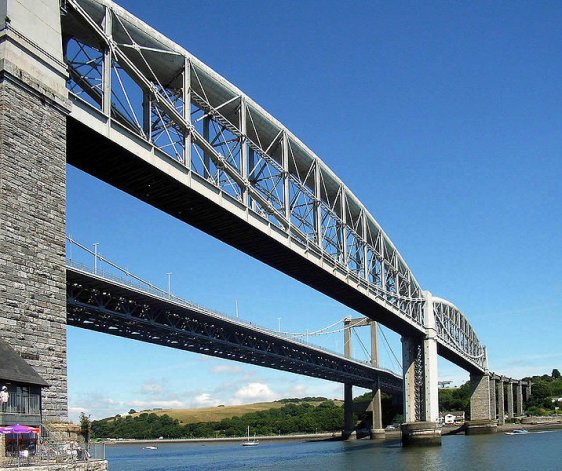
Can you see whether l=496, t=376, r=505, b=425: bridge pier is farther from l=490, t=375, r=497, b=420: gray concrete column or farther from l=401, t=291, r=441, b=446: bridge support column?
l=401, t=291, r=441, b=446: bridge support column

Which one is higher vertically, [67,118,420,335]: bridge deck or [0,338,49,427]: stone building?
[67,118,420,335]: bridge deck

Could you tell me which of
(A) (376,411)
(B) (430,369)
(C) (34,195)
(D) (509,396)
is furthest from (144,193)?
(D) (509,396)

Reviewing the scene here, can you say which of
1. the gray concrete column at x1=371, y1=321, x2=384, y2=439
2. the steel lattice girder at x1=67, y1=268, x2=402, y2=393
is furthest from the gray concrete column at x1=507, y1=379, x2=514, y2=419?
the steel lattice girder at x1=67, y1=268, x2=402, y2=393

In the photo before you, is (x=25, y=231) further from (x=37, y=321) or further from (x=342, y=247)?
(x=342, y=247)

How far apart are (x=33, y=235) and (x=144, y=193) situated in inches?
600

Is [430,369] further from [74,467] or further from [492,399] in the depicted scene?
[492,399]

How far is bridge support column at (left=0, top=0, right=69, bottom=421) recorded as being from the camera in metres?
26.1

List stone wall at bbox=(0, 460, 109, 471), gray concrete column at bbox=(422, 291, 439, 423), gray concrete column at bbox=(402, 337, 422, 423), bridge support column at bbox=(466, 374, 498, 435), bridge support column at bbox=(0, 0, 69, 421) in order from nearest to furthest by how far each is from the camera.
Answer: stone wall at bbox=(0, 460, 109, 471) → bridge support column at bbox=(0, 0, 69, 421) → gray concrete column at bbox=(422, 291, 439, 423) → gray concrete column at bbox=(402, 337, 422, 423) → bridge support column at bbox=(466, 374, 498, 435)

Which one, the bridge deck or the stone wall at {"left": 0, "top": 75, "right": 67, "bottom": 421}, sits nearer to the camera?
the stone wall at {"left": 0, "top": 75, "right": 67, "bottom": 421}

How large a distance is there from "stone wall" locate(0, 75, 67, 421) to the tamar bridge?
0.05 metres

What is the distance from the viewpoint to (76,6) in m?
34.2

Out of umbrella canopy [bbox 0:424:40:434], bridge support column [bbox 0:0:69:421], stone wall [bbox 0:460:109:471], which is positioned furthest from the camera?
bridge support column [bbox 0:0:69:421]

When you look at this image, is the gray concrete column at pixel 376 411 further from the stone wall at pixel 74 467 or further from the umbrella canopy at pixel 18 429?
the umbrella canopy at pixel 18 429

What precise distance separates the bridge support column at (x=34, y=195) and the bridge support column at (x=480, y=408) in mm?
123959
